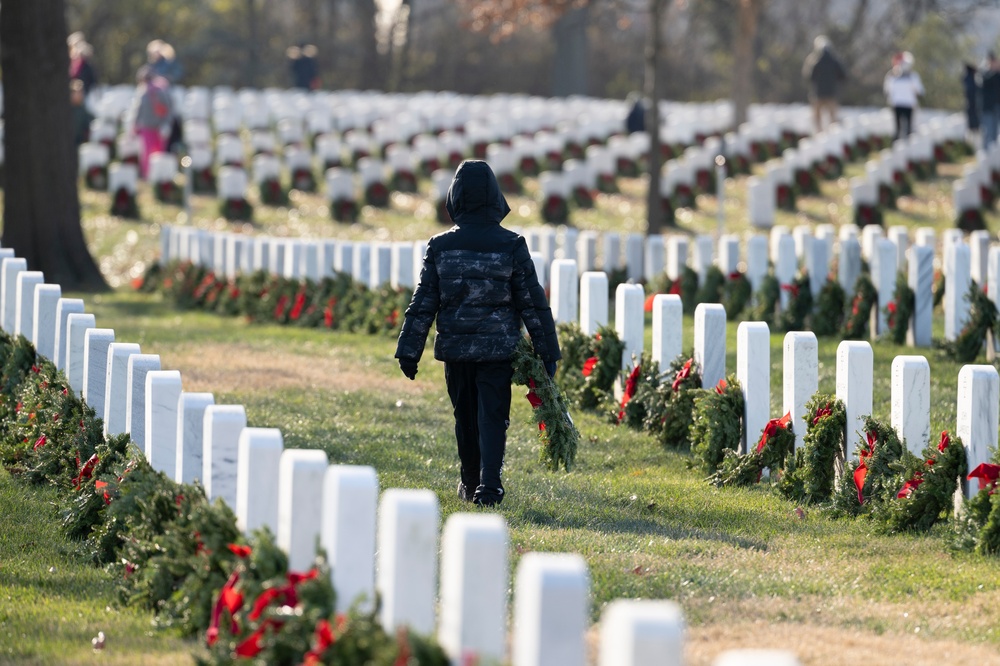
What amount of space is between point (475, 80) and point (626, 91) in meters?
4.30

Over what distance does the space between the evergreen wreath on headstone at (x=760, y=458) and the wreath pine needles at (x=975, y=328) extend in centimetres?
413

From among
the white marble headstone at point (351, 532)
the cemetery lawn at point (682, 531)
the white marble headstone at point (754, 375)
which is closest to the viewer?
the white marble headstone at point (351, 532)

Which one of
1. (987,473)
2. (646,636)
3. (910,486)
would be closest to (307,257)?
(910,486)

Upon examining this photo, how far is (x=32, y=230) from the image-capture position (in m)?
16.4

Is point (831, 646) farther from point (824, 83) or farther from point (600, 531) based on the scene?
point (824, 83)

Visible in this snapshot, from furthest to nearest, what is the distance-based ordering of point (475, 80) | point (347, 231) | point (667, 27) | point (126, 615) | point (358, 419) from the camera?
point (667, 27) → point (475, 80) → point (347, 231) → point (358, 419) → point (126, 615)

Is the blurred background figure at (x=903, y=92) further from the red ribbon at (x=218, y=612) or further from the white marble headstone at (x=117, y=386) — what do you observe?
the red ribbon at (x=218, y=612)

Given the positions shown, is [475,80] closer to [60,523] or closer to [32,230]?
[32,230]

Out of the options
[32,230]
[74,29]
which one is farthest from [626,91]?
[32,230]

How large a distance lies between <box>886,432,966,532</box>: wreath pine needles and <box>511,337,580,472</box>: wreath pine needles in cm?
141

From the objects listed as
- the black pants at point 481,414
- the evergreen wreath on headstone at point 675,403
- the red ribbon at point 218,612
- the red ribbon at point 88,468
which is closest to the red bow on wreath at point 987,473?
the black pants at point 481,414

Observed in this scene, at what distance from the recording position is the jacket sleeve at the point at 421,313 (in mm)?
7027

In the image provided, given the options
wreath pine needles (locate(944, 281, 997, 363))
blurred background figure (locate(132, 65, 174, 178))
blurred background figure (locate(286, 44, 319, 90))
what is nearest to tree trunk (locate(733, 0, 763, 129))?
blurred background figure (locate(286, 44, 319, 90))

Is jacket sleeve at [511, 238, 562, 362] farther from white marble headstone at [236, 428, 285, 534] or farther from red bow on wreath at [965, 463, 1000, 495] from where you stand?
white marble headstone at [236, 428, 285, 534]
